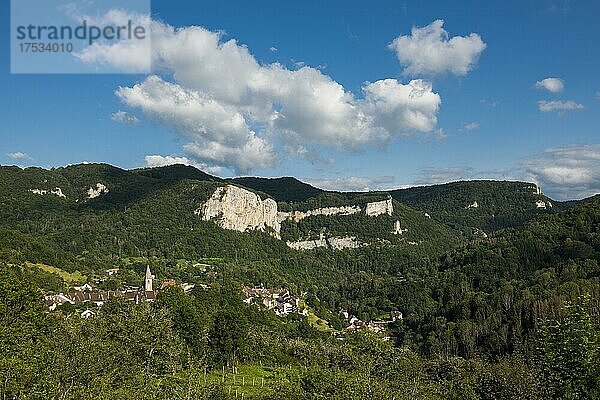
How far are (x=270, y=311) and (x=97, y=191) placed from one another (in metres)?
97.7

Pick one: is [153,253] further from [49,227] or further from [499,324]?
[499,324]

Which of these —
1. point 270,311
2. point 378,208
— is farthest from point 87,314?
point 378,208

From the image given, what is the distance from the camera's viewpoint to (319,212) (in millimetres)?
187625

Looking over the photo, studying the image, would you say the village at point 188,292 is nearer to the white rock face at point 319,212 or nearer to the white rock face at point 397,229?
the white rock face at point 319,212

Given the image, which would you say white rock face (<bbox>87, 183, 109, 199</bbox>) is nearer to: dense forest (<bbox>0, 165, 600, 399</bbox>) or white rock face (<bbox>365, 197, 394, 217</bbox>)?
dense forest (<bbox>0, 165, 600, 399</bbox>)

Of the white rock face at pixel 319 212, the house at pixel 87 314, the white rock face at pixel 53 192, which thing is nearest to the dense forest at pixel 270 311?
the white rock face at pixel 53 192

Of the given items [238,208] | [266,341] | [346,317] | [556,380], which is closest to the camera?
[556,380]

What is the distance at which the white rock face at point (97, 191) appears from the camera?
151900 mm

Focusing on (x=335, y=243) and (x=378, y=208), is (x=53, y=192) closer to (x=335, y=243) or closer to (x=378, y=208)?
(x=335, y=243)

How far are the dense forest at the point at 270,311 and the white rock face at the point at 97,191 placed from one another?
1.96m

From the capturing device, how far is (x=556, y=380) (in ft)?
53.0

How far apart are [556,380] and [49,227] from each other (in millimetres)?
123289

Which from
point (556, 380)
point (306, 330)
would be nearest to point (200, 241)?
point (306, 330)

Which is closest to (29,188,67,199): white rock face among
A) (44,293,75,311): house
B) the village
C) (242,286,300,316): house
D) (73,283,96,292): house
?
the village
